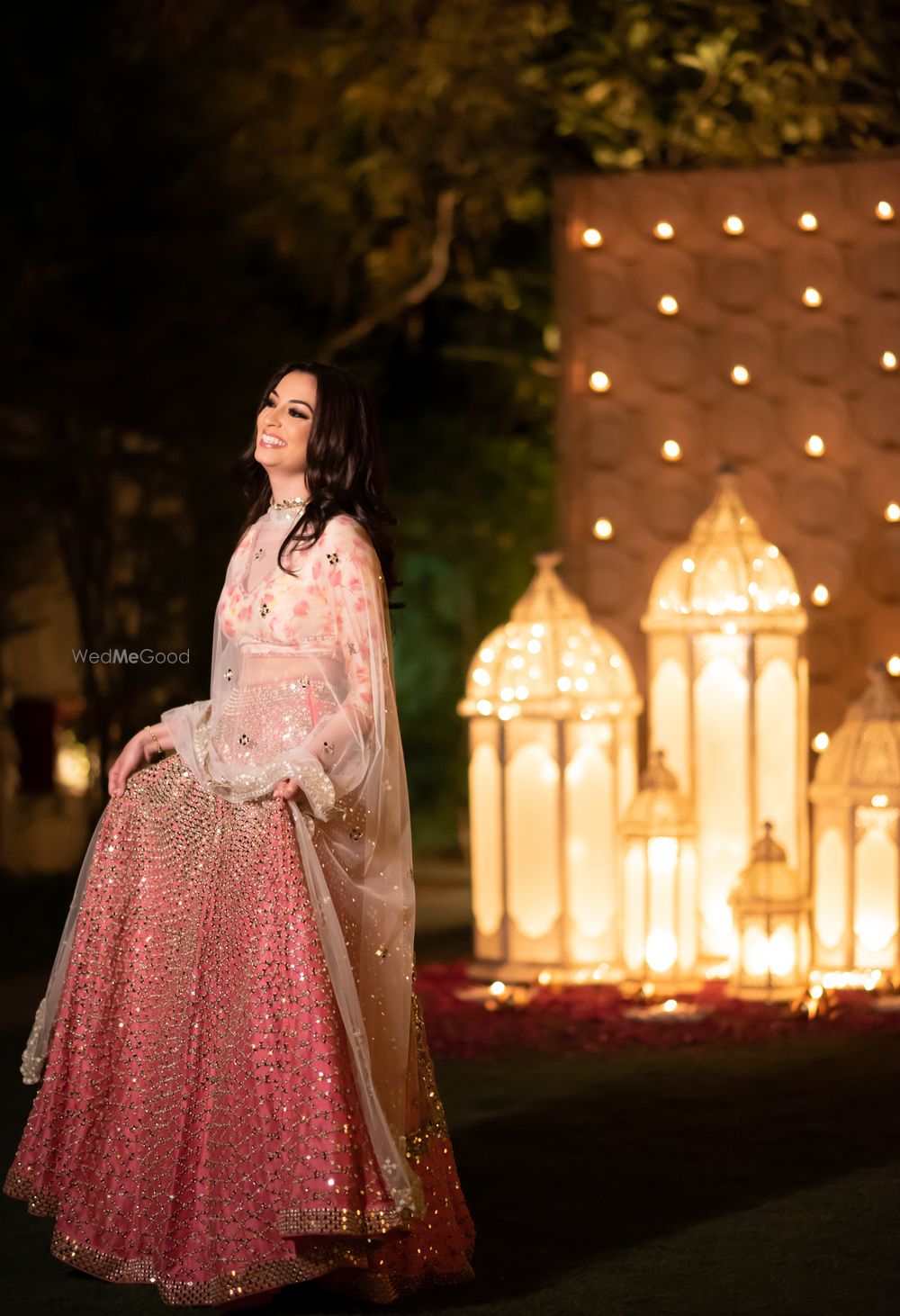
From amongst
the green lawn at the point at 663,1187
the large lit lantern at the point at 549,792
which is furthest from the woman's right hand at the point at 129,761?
the large lit lantern at the point at 549,792

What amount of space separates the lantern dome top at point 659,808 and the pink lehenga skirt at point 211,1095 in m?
2.61

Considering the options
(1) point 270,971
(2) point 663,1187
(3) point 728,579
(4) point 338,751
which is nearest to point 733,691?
(3) point 728,579

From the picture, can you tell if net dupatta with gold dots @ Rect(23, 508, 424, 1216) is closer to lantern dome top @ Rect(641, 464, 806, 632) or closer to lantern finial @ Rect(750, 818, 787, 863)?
lantern finial @ Rect(750, 818, 787, 863)

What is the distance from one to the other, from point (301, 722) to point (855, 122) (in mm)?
5331

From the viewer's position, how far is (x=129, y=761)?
3348 mm

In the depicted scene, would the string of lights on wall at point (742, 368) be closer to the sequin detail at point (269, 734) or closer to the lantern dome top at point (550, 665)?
the lantern dome top at point (550, 665)

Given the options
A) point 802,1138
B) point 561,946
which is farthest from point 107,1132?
point 561,946

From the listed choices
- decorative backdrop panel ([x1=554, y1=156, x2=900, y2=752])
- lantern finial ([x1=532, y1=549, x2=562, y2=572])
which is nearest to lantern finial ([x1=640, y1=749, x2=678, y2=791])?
lantern finial ([x1=532, y1=549, x2=562, y2=572])

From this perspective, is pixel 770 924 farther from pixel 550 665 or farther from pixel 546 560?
pixel 546 560

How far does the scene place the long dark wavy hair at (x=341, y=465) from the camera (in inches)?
128

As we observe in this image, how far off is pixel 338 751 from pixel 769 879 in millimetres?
2919

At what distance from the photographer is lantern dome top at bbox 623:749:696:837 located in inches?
231

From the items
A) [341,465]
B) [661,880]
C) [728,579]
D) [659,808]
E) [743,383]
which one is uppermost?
[743,383]

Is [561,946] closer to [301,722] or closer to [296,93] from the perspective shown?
[301,722]
